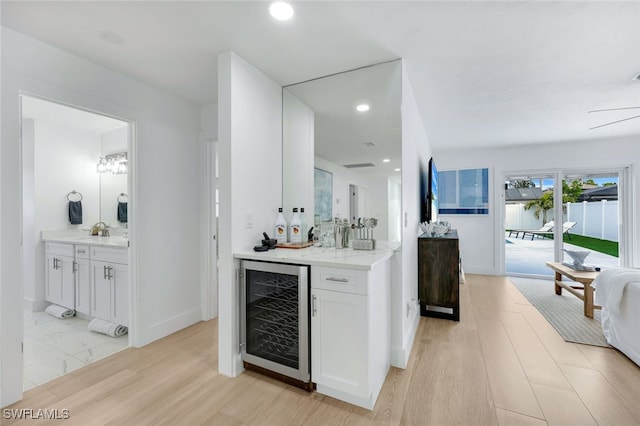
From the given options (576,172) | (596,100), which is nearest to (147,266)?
(596,100)

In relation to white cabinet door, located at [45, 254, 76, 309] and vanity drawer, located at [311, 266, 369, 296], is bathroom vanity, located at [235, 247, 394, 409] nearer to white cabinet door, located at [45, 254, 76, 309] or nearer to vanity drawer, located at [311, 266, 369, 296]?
vanity drawer, located at [311, 266, 369, 296]

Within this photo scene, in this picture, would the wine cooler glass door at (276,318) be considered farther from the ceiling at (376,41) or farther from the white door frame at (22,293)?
the ceiling at (376,41)

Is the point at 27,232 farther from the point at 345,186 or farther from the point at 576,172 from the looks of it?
the point at 576,172

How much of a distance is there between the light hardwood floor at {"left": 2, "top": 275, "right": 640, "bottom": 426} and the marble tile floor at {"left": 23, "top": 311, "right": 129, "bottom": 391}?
143 mm

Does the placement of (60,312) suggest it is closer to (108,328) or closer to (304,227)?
(108,328)

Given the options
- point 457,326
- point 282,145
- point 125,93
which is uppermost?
point 125,93

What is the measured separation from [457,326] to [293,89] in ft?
9.65

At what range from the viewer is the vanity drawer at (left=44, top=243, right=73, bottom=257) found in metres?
3.15

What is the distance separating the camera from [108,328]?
2715 millimetres

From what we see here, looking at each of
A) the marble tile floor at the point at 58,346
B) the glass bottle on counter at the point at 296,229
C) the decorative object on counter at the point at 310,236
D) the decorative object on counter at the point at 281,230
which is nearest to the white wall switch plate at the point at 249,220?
the decorative object on counter at the point at 281,230

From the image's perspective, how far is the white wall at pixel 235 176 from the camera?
2.04 metres

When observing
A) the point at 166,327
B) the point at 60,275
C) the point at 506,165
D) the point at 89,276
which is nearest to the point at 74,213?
the point at 60,275

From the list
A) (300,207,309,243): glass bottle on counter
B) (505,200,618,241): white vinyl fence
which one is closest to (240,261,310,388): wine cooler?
(300,207,309,243): glass bottle on counter

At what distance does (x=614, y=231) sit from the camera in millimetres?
4805
